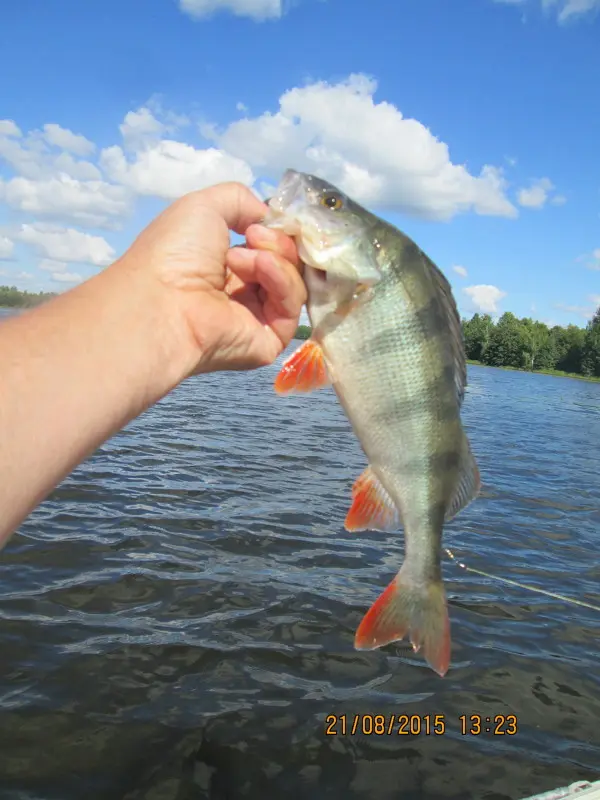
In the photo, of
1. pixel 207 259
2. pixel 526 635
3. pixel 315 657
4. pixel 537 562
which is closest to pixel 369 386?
pixel 207 259

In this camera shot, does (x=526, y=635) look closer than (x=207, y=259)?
No

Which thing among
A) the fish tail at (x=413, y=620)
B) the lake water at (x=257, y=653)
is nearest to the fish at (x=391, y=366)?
the fish tail at (x=413, y=620)

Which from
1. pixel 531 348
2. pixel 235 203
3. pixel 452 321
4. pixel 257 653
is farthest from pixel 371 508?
pixel 531 348

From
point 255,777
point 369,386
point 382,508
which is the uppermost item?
point 369,386

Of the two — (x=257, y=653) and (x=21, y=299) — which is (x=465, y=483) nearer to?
(x=21, y=299)

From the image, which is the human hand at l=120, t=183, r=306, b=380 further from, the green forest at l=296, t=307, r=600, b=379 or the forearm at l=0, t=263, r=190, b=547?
the green forest at l=296, t=307, r=600, b=379

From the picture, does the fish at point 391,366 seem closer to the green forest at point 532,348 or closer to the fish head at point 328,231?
the fish head at point 328,231

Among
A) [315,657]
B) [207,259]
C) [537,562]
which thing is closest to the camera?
[207,259]

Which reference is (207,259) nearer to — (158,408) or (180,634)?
(180,634)
